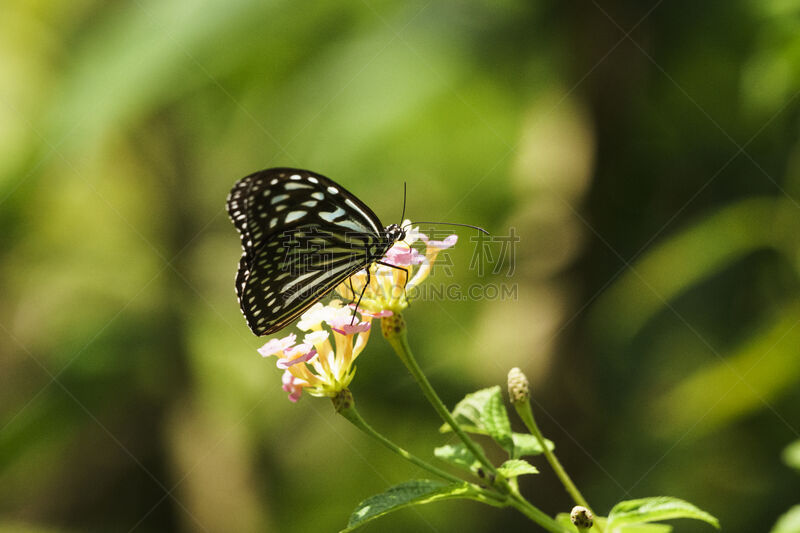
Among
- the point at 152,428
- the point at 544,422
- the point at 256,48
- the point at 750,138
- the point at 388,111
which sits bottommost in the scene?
the point at 152,428

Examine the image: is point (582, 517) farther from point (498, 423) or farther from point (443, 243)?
point (443, 243)

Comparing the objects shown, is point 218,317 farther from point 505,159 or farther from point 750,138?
point 750,138

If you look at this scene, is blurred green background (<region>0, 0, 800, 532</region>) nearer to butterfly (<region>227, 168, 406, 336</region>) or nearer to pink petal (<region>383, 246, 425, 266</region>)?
butterfly (<region>227, 168, 406, 336</region>)

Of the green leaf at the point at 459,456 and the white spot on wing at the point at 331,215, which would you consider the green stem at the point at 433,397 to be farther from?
the white spot on wing at the point at 331,215

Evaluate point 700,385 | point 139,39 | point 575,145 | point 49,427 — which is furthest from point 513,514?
point 139,39

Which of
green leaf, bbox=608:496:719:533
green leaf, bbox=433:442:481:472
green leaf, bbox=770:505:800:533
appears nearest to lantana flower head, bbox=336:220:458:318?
green leaf, bbox=433:442:481:472
